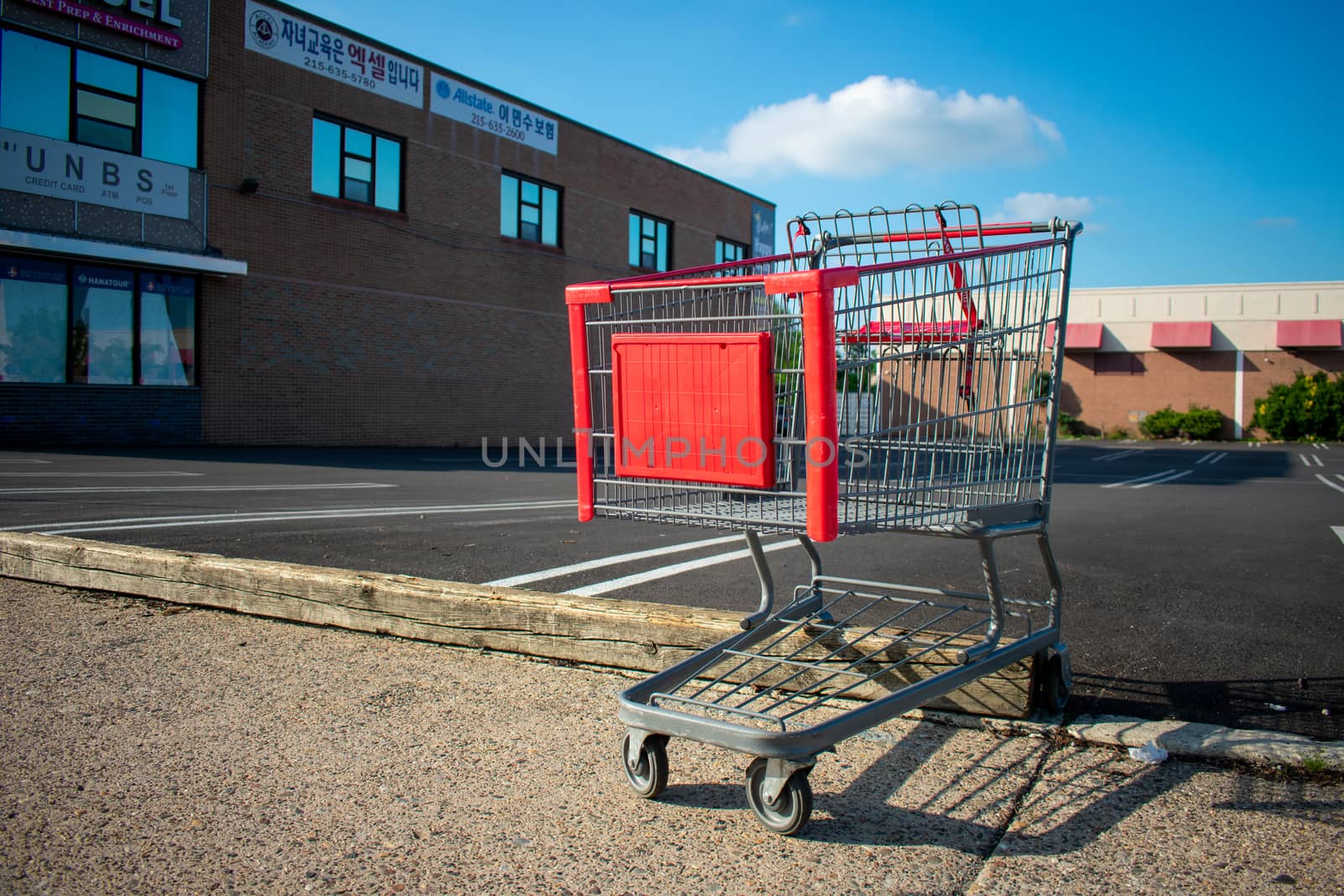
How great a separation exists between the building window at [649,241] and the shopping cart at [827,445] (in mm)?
26594

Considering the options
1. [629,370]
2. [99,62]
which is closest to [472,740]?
[629,370]

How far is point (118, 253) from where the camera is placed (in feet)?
54.4

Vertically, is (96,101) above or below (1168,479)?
above

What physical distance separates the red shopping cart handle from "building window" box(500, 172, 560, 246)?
2282cm

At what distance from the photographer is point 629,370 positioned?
3062 mm

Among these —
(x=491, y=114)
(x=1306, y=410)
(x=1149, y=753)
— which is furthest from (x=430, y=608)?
(x=1306, y=410)

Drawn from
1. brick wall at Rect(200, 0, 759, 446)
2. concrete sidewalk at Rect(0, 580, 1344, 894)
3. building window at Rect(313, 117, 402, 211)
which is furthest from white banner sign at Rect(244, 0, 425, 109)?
concrete sidewalk at Rect(0, 580, 1344, 894)

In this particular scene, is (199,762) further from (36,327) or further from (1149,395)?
(1149,395)

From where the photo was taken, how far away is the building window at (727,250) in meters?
33.3

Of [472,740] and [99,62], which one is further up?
[99,62]

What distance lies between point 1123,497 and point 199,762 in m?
12.4

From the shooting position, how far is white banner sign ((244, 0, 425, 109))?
19078mm

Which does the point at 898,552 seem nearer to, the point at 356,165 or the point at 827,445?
the point at 827,445

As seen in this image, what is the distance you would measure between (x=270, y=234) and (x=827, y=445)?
19276 mm
